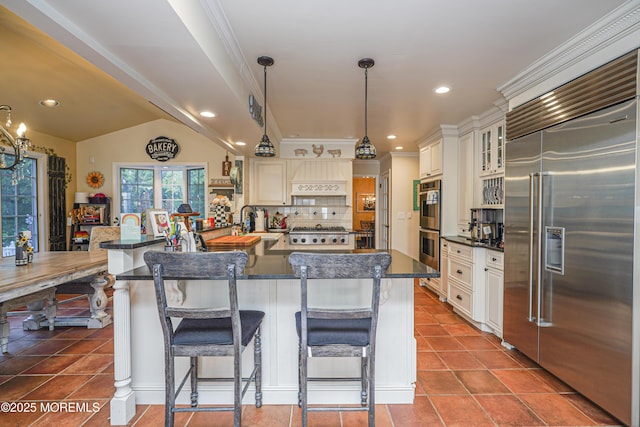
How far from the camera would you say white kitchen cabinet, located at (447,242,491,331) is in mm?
3316

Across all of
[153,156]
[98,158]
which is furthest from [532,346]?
[98,158]

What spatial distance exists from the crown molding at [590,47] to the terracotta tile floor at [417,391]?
7.32 feet

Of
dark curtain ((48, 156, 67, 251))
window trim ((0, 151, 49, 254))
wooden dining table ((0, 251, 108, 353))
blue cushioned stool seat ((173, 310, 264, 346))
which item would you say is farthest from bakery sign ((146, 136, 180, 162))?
blue cushioned stool seat ((173, 310, 264, 346))

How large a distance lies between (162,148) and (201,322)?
4910mm

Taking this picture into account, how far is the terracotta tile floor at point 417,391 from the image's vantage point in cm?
188

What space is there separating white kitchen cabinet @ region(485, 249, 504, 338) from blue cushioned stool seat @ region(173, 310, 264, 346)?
2.39m

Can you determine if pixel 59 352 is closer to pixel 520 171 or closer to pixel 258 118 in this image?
pixel 258 118

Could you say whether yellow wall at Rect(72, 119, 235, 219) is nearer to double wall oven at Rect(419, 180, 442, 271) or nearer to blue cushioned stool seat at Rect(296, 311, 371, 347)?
double wall oven at Rect(419, 180, 442, 271)

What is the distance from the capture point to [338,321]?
172cm

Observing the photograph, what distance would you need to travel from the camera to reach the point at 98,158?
5676 millimetres

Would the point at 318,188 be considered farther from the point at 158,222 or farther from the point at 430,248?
the point at 158,222

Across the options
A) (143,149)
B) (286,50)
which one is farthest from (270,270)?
(143,149)

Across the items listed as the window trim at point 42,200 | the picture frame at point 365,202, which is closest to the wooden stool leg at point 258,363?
the window trim at point 42,200

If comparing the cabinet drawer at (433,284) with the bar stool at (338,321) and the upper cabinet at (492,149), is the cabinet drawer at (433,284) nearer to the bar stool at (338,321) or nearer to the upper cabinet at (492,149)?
the upper cabinet at (492,149)
